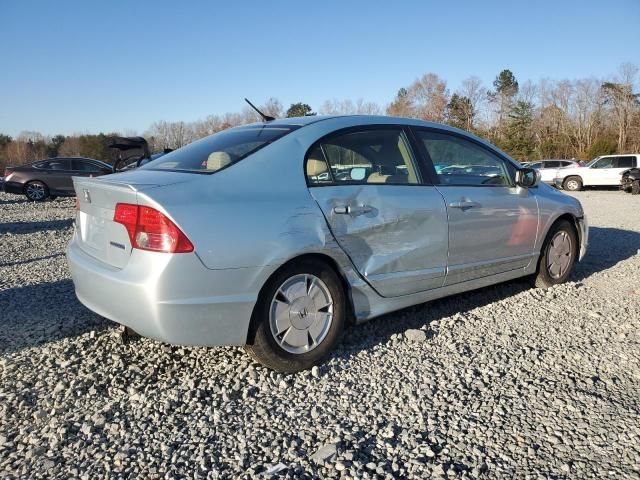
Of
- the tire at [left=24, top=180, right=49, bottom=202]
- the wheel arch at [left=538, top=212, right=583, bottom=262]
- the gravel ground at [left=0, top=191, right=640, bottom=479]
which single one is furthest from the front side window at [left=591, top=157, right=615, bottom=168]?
the tire at [left=24, top=180, right=49, bottom=202]

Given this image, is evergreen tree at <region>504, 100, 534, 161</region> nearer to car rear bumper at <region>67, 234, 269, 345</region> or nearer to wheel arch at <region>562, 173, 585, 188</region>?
wheel arch at <region>562, 173, 585, 188</region>

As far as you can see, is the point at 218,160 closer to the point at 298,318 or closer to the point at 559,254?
the point at 298,318

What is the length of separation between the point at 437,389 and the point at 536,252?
93.9 inches

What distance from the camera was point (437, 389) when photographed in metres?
2.87

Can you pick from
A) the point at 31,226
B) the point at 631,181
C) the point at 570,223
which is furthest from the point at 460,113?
the point at 570,223

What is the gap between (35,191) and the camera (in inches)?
702

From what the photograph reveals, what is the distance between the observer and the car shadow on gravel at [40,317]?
11.9ft

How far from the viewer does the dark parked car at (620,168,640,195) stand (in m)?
21.0

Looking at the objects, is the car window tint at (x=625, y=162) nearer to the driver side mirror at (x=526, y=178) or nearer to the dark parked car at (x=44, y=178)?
the dark parked car at (x=44, y=178)

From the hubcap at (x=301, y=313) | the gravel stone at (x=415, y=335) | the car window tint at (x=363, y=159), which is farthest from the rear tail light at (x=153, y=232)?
the gravel stone at (x=415, y=335)

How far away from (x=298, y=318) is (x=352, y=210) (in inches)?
29.7

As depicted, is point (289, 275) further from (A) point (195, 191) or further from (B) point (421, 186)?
(B) point (421, 186)

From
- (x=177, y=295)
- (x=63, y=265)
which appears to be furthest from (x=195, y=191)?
(x=63, y=265)

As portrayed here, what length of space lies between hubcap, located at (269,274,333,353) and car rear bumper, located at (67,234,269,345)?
0.68ft
